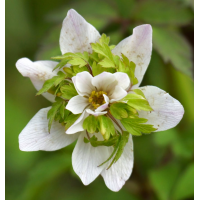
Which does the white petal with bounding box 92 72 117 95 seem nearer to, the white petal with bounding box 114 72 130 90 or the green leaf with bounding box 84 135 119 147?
the white petal with bounding box 114 72 130 90

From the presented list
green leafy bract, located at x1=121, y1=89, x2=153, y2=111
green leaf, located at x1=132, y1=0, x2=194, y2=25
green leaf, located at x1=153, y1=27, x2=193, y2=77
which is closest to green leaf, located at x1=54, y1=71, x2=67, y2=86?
green leafy bract, located at x1=121, y1=89, x2=153, y2=111

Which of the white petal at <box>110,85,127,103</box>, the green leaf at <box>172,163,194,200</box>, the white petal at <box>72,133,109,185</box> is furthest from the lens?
the green leaf at <box>172,163,194,200</box>

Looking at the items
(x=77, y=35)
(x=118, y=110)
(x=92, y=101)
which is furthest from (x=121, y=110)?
(x=77, y=35)

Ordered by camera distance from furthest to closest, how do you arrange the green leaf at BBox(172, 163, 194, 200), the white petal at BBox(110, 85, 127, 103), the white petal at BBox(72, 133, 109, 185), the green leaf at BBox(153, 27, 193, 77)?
the green leaf at BBox(172, 163, 194, 200), the green leaf at BBox(153, 27, 193, 77), the white petal at BBox(72, 133, 109, 185), the white petal at BBox(110, 85, 127, 103)

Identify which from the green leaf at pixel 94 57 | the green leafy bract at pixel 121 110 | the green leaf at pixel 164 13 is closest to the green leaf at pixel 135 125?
the green leafy bract at pixel 121 110

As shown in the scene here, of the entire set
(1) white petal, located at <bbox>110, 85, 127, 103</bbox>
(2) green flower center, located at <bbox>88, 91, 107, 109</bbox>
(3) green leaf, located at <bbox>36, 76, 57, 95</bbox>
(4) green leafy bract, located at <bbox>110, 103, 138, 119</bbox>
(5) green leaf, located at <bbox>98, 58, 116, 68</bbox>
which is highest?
(5) green leaf, located at <bbox>98, 58, 116, 68</bbox>

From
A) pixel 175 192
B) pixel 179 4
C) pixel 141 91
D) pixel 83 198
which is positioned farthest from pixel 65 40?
pixel 83 198

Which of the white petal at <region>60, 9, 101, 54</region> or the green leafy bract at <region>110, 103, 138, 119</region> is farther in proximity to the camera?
the white petal at <region>60, 9, 101, 54</region>

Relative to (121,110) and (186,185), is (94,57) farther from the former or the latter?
(186,185)
